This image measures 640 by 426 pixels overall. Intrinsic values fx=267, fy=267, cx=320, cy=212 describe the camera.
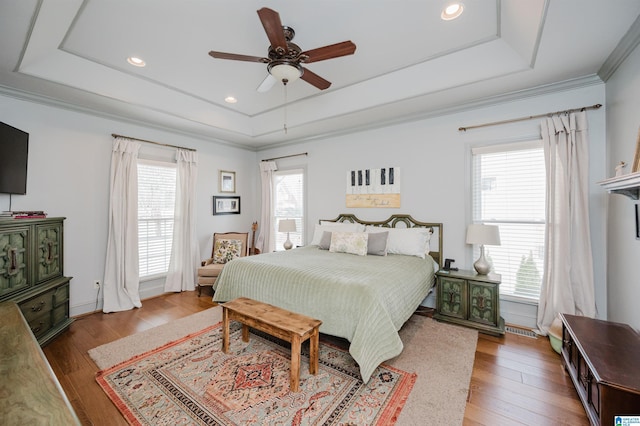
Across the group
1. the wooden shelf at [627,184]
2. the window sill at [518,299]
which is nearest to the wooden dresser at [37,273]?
the wooden shelf at [627,184]

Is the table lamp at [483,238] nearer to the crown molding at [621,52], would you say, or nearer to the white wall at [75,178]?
the crown molding at [621,52]

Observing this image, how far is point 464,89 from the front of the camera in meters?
3.02

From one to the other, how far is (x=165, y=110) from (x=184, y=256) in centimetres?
229

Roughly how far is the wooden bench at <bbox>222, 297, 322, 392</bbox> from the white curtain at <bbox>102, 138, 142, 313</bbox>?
7.19 feet

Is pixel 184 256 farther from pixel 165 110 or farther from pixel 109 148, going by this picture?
pixel 165 110

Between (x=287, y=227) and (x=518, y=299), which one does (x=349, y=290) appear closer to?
(x=518, y=299)

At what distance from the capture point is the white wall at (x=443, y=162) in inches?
109

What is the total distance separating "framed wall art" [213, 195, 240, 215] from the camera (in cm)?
512

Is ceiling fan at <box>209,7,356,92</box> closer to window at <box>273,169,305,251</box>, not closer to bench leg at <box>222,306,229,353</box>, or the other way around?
bench leg at <box>222,306,229,353</box>

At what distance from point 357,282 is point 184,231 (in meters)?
3.41

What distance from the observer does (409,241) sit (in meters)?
3.58

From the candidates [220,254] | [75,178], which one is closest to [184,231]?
[220,254]

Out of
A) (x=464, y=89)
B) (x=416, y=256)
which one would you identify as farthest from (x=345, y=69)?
(x=416, y=256)

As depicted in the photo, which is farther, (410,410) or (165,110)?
(165,110)
